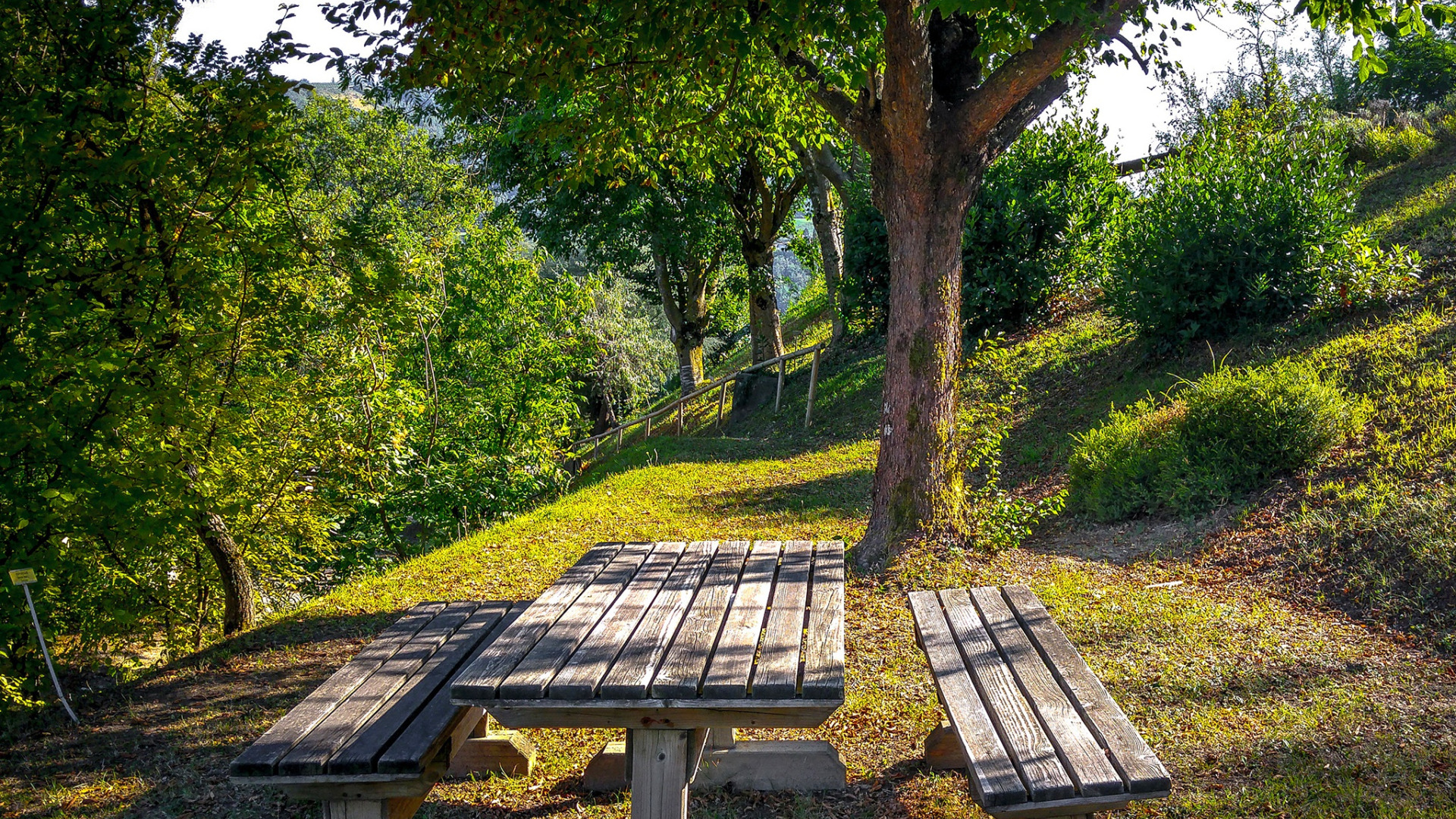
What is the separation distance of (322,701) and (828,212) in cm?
1680

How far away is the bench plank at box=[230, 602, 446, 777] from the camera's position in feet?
9.74

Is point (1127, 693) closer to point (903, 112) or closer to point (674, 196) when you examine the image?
point (903, 112)

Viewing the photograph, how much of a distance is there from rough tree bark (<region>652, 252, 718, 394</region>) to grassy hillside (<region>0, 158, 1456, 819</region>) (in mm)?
12994

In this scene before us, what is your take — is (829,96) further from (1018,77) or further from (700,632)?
(700,632)

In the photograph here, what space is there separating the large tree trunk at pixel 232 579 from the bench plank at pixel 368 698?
9.43 ft

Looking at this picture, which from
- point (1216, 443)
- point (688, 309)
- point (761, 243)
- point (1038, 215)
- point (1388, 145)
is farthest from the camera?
point (688, 309)

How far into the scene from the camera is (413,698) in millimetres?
3525

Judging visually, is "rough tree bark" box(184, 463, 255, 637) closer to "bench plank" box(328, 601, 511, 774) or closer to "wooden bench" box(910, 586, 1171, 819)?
"bench plank" box(328, 601, 511, 774)

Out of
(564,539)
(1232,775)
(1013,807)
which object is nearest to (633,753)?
(1013,807)

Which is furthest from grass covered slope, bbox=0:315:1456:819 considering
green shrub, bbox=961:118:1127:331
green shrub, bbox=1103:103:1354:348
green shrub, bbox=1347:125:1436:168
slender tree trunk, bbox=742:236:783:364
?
slender tree trunk, bbox=742:236:783:364

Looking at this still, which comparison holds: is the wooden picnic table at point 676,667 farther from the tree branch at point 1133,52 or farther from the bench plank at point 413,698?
the tree branch at point 1133,52

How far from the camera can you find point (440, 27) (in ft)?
19.1

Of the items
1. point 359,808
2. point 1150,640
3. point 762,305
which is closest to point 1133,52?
point 1150,640

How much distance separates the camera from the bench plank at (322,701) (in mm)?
2969
